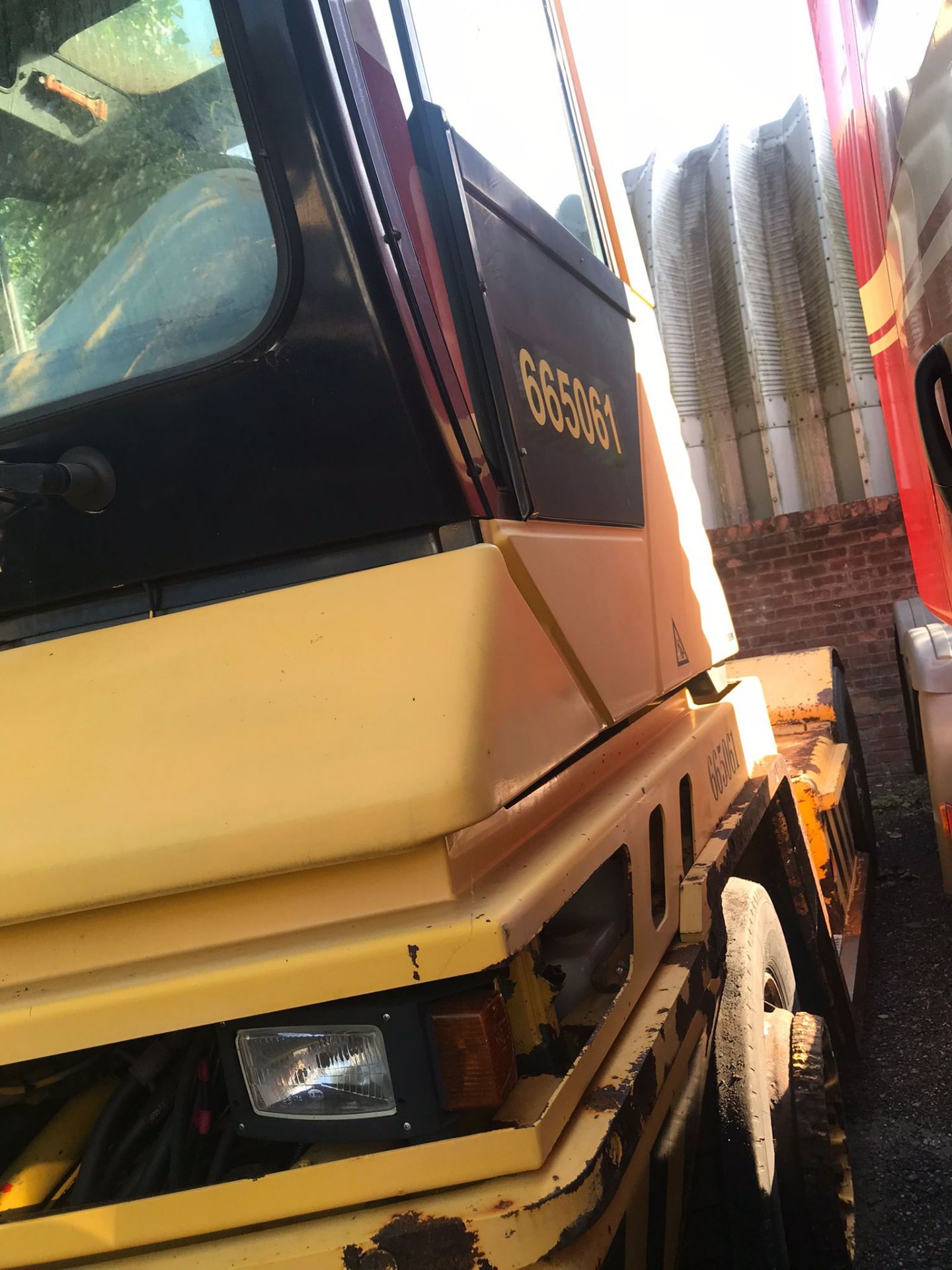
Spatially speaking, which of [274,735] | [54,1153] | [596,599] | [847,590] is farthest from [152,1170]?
[847,590]

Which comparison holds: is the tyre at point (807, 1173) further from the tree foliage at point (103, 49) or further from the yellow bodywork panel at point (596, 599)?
the tree foliage at point (103, 49)

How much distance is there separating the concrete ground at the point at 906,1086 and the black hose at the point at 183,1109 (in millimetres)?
1820

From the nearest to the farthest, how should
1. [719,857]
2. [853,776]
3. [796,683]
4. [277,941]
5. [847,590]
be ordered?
[277,941] < [719,857] < [853,776] < [796,683] < [847,590]

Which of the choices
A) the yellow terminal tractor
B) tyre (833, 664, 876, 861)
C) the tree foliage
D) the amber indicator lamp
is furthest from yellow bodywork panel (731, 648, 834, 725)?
the tree foliage

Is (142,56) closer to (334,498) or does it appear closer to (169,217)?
(169,217)

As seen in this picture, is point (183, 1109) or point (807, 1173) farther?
point (807, 1173)

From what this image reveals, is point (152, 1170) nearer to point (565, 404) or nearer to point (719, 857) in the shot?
point (719, 857)

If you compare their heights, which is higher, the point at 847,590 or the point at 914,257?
the point at 914,257

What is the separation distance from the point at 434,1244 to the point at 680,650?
4.95ft

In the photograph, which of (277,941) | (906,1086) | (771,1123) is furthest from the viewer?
(906,1086)

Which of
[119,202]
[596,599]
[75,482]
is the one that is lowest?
[596,599]

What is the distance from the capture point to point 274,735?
131cm

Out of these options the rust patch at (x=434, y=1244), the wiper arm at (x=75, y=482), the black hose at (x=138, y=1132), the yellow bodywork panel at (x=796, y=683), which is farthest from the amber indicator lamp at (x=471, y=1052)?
the yellow bodywork panel at (x=796, y=683)

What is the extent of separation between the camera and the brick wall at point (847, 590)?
7.73 meters
